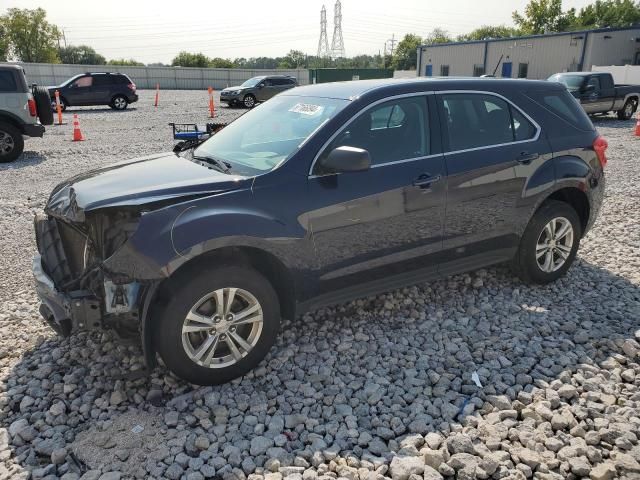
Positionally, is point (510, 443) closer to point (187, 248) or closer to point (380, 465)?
point (380, 465)

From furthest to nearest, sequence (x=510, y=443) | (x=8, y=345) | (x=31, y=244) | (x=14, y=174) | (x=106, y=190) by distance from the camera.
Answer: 1. (x=14, y=174)
2. (x=31, y=244)
3. (x=8, y=345)
4. (x=106, y=190)
5. (x=510, y=443)

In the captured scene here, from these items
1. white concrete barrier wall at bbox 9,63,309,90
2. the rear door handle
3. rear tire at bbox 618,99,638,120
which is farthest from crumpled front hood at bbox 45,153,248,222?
white concrete barrier wall at bbox 9,63,309,90

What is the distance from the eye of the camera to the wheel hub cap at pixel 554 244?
4859 millimetres

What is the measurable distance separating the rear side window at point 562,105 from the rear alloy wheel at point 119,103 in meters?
23.2

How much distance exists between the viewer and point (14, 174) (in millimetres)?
10125

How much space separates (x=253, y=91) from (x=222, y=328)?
80.7ft

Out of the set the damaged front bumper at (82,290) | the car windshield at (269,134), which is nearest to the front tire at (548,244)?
the car windshield at (269,134)

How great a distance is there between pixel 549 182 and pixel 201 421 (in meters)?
3.47

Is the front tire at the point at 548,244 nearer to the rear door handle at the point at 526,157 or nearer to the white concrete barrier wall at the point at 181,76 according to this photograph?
the rear door handle at the point at 526,157

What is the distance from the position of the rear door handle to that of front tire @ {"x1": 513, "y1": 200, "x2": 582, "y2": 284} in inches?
19.5

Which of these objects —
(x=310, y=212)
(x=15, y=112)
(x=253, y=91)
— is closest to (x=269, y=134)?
(x=310, y=212)

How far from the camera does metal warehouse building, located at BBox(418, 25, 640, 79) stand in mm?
34469

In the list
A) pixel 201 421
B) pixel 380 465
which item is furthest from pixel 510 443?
pixel 201 421

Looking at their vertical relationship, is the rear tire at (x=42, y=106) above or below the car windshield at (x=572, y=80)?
below
